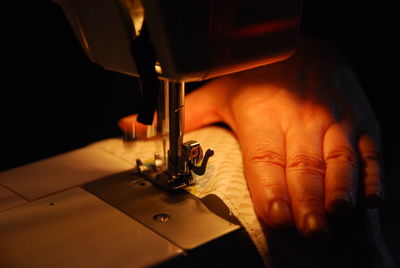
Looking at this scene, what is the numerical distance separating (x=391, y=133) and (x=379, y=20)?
50 cm

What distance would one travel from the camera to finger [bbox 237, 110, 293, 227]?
68 centimetres

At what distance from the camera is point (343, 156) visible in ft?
2.57

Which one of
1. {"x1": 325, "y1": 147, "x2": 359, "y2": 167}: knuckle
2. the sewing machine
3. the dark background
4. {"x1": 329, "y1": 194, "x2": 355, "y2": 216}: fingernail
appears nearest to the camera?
the sewing machine

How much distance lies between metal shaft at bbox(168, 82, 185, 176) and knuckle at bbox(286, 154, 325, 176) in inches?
7.2

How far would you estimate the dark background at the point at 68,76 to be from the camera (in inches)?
48.3

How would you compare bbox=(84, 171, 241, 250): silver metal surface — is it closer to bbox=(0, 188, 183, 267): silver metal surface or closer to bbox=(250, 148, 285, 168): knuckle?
bbox=(0, 188, 183, 267): silver metal surface

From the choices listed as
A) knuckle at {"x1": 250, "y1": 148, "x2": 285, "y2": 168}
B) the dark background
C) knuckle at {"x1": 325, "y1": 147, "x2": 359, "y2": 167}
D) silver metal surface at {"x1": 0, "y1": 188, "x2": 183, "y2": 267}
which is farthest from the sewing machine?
the dark background

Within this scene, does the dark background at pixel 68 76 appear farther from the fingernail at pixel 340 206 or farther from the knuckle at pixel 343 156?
the fingernail at pixel 340 206

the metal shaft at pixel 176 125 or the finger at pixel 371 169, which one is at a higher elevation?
the metal shaft at pixel 176 125

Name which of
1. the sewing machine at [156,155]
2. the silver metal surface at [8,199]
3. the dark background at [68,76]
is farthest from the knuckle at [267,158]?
the dark background at [68,76]

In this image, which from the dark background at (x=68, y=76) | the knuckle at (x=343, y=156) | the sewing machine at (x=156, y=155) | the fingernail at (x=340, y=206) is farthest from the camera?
the dark background at (x=68, y=76)

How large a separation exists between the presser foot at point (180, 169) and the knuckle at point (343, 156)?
21 cm

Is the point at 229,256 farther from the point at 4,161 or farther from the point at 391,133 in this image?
the point at 391,133

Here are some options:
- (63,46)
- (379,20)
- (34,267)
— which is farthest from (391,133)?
(34,267)
